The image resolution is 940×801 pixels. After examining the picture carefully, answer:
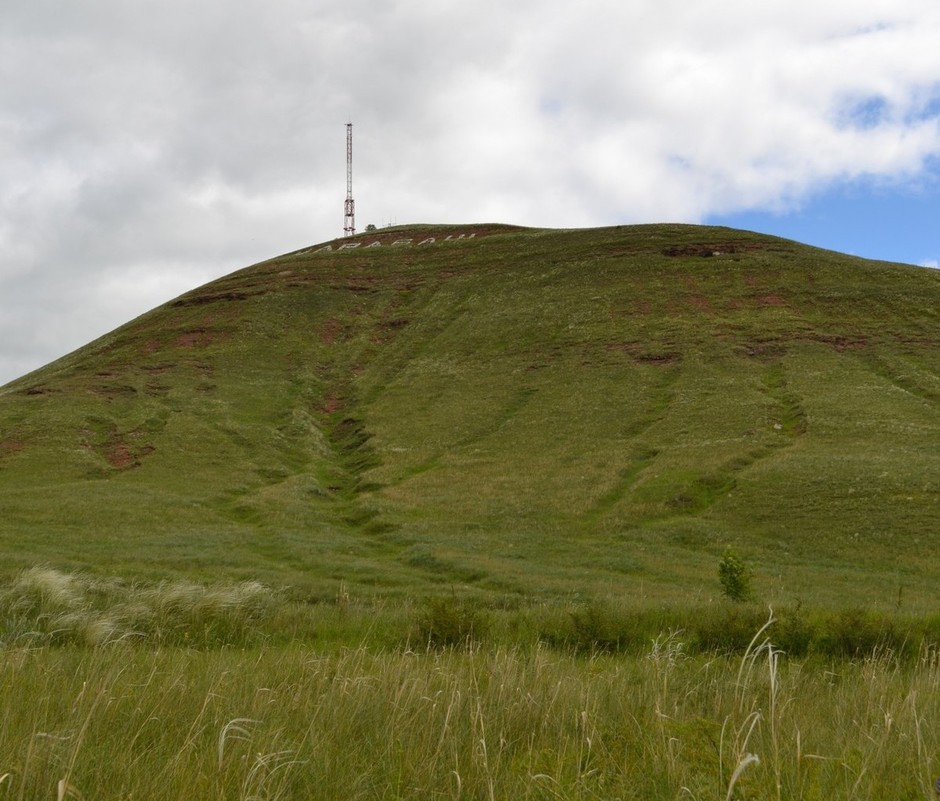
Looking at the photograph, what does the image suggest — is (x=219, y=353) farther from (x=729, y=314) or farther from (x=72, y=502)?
(x=729, y=314)

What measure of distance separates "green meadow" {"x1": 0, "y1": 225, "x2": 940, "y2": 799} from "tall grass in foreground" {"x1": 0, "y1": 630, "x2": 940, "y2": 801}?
0.03m

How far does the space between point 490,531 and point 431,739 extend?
26.3 m

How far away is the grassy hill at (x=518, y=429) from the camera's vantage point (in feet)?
81.6

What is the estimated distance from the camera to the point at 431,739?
410cm

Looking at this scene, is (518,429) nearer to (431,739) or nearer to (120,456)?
(120,456)

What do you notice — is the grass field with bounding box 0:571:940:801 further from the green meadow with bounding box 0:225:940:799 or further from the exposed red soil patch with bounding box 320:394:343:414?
the exposed red soil patch with bounding box 320:394:343:414

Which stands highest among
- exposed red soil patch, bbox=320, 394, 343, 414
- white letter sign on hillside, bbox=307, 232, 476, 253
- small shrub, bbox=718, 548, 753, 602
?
white letter sign on hillside, bbox=307, 232, 476, 253

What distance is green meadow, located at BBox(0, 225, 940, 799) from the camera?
12.8 ft

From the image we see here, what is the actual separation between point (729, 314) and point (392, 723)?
6110 centimetres

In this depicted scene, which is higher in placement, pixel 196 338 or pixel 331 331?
pixel 331 331

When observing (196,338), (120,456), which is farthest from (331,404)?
(196,338)

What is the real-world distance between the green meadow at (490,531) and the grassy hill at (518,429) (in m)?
0.28

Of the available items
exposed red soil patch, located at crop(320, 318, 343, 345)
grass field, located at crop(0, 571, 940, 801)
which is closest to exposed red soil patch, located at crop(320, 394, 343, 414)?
exposed red soil patch, located at crop(320, 318, 343, 345)

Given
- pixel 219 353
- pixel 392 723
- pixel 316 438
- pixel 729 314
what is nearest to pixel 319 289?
pixel 219 353
